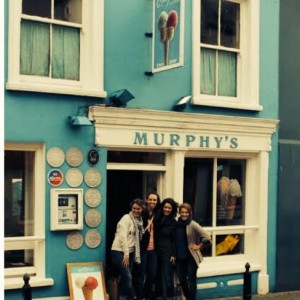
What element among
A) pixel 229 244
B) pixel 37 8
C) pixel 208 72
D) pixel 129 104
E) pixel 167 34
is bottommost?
pixel 229 244

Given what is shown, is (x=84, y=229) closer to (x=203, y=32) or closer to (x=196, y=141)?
(x=196, y=141)

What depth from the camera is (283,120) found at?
12727 millimetres

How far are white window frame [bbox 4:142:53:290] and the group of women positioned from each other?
1.15 metres

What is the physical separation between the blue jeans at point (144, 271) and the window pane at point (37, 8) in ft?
13.3

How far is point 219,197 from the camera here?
12.2 metres

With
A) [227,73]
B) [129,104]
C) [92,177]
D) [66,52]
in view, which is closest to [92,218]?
[92,177]

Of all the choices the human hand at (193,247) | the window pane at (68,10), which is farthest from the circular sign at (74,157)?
the human hand at (193,247)

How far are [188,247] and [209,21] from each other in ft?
13.8

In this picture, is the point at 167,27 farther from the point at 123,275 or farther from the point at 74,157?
the point at 123,275

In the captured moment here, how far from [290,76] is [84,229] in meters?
5.33

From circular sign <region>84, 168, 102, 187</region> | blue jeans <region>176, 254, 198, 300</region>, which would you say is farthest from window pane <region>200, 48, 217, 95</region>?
blue jeans <region>176, 254, 198, 300</region>

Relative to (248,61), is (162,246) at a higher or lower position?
lower

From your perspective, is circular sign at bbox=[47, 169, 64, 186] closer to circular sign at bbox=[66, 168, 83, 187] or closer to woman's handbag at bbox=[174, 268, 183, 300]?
circular sign at bbox=[66, 168, 83, 187]

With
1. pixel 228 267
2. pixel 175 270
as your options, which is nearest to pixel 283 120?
pixel 228 267
